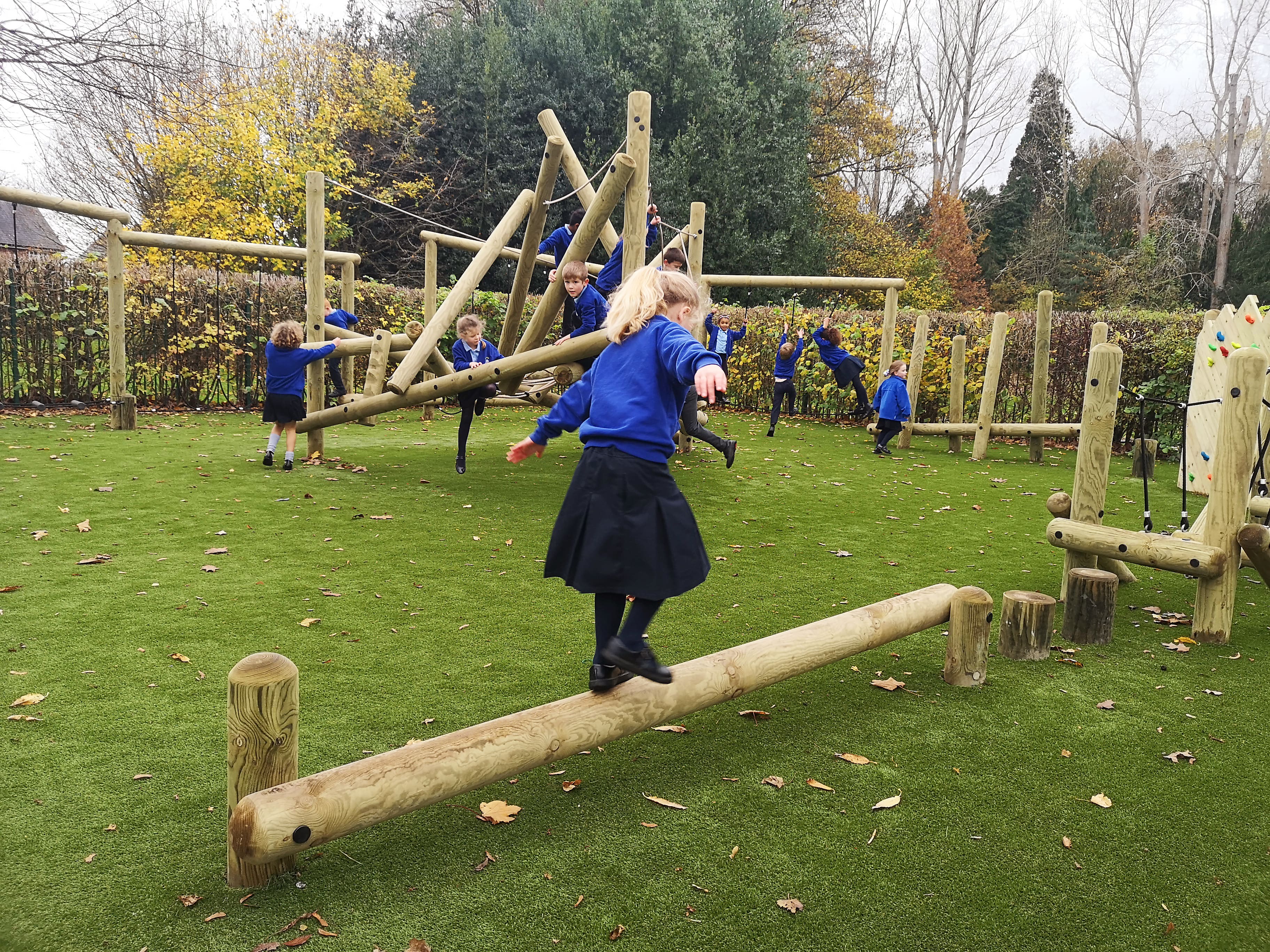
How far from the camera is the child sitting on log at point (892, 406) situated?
41.6 ft

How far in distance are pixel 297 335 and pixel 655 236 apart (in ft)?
47.6

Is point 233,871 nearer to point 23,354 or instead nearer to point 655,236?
point 23,354

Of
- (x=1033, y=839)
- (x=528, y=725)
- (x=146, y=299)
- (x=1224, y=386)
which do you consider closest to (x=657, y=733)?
(x=528, y=725)

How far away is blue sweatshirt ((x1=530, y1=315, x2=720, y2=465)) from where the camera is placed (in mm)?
3287

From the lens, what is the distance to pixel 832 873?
2848mm

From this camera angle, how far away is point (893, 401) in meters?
12.7

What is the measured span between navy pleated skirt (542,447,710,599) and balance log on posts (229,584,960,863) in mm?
399

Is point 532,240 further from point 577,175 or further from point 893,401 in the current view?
point 893,401

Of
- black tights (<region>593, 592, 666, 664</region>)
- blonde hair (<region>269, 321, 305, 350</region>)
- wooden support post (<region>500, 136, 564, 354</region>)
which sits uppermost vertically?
wooden support post (<region>500, 136, 564, 354</region>)

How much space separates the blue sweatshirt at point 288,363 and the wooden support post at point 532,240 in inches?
72.0

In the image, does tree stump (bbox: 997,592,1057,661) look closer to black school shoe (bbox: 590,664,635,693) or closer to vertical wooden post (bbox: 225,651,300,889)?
black school shoe (bbox: 590,664,635,693)

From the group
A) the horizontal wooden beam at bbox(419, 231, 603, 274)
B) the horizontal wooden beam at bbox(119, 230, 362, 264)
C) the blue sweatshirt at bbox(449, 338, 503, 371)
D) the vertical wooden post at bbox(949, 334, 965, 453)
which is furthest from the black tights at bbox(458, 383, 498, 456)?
the vertical wooden post at bbox(949, 334, 965, 453)

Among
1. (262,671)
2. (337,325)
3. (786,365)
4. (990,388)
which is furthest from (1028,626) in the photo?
(786,365)

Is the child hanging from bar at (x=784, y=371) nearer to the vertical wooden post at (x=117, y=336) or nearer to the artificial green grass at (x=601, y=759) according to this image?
the artificial green grass at (x=601, y=759)
